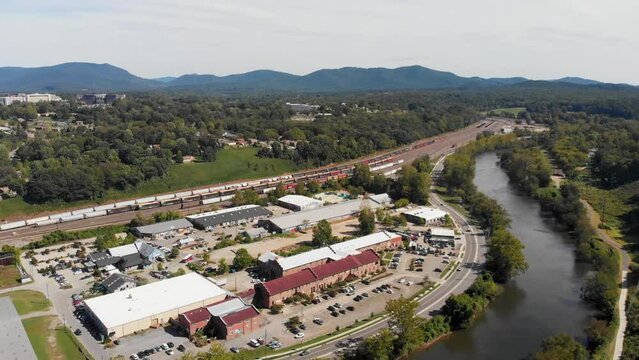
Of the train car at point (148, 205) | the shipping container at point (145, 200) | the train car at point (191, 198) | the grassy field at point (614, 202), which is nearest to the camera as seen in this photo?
the grassy field at point (614, 202)

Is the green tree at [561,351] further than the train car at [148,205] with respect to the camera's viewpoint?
No

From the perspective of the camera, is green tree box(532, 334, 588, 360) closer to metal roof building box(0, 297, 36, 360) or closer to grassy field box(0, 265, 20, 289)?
metal roof building box(0, 297, 36, 360)

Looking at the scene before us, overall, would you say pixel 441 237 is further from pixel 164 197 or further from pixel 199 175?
pixel 199 175

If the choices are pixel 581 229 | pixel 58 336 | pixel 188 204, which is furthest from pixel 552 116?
pixel 58 336

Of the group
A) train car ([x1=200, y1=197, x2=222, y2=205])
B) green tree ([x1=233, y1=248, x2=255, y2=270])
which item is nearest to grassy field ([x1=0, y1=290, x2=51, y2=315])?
green tree ([x1=233, y1=248, x2=255, y2=270])

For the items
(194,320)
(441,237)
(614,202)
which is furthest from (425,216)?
(194,320)

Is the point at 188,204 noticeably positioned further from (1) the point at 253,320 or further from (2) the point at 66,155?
(1) the point at 253,320

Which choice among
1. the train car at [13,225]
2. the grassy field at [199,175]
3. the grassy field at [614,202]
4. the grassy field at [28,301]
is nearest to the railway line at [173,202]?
the train car at [13,225]

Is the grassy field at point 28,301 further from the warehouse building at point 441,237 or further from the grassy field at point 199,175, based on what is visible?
the warehouse building at point 441,237
